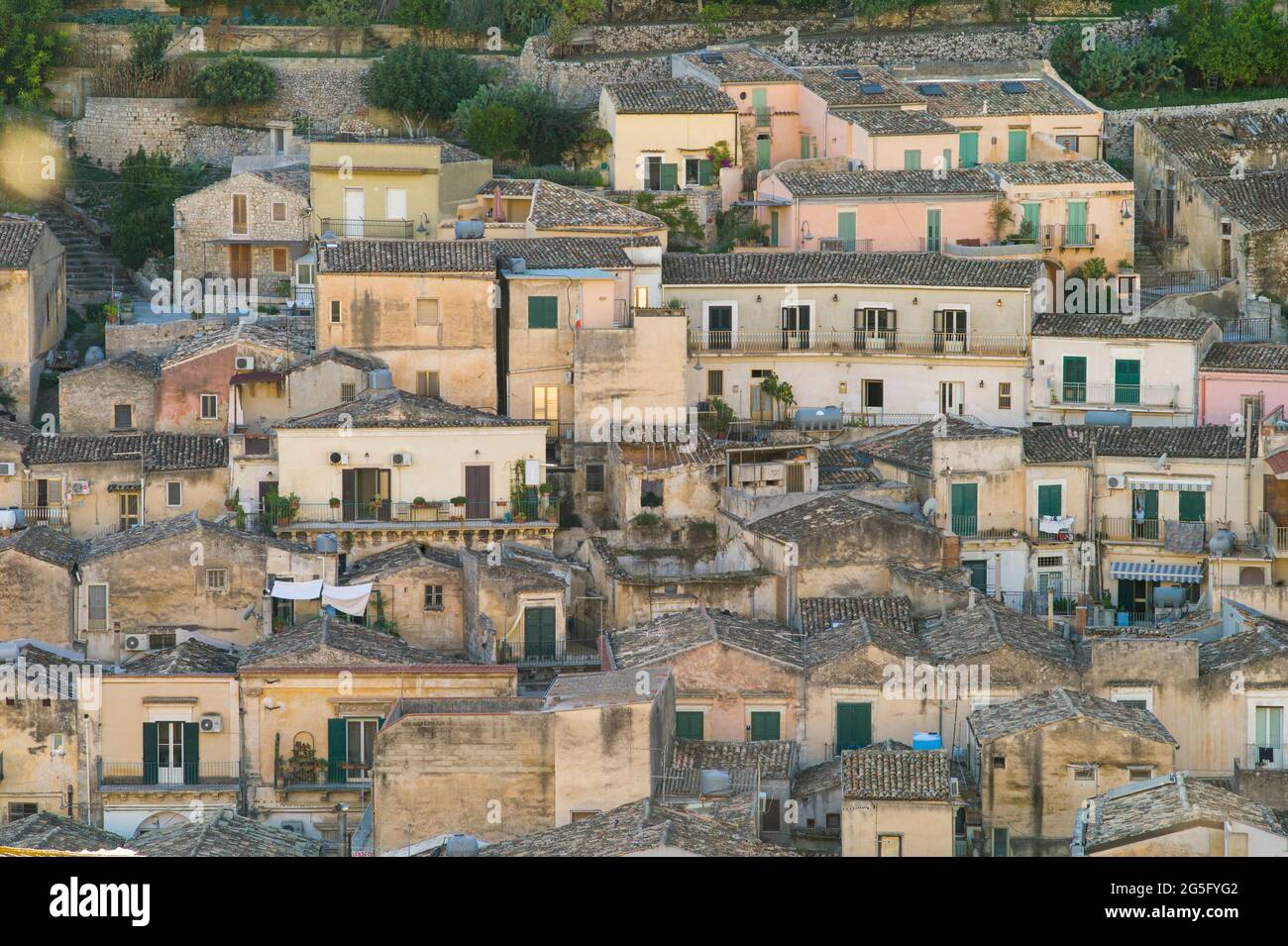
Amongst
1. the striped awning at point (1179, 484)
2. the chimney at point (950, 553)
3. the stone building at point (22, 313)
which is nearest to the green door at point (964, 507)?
the chimney at point (950, 553)

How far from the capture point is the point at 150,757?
29516 millimetres

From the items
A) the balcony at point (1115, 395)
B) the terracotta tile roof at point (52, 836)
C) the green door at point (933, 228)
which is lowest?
the terracotta tile roof at point (52, 836)

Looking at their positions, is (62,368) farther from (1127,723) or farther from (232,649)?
(1127,723)

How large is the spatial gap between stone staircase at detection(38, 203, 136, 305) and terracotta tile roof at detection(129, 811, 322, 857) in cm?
2014

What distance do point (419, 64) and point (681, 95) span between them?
6972 mm

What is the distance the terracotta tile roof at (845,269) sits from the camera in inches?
1601

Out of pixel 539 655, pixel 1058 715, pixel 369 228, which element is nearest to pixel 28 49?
pixel 369 228

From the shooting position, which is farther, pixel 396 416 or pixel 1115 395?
pixel 1115 395

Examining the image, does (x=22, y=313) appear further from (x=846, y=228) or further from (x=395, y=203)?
(x=846, y=228)

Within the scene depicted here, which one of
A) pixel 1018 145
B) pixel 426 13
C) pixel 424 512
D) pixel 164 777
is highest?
pixel 426 13

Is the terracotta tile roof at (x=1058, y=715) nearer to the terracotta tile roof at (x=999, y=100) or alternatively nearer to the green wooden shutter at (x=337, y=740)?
the green wooden shutter at (x=337, y=740)

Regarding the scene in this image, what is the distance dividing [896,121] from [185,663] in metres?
21.8

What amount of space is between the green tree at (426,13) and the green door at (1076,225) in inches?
635
